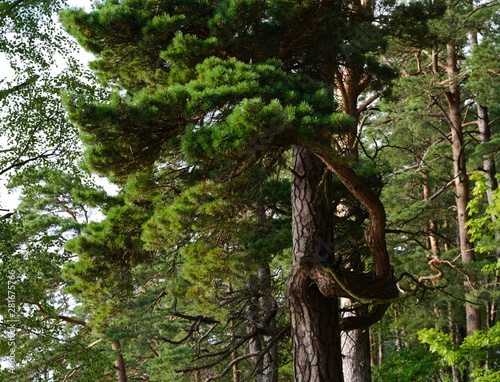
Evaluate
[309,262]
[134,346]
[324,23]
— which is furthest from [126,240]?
[134,346]

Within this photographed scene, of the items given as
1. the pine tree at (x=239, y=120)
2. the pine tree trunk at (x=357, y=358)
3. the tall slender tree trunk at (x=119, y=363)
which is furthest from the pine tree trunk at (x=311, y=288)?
the tall slender tree trunk at (x=119, y=363)

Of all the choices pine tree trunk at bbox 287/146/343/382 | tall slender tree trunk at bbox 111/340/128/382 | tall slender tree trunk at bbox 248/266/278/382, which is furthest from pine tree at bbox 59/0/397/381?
tall slender tree trunk at bbox 111/340/128/382

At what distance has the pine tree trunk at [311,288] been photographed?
4703mm

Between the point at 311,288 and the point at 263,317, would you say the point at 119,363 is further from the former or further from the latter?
the point at 311,288

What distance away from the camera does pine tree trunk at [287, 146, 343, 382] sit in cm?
470

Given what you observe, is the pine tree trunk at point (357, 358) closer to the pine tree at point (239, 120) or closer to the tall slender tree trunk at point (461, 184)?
the pine tree at point (239, 120)

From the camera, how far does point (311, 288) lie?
4.82 meters

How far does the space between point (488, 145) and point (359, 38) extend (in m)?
7.29

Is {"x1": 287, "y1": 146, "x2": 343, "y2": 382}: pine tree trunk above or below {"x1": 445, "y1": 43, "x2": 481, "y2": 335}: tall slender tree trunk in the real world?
below

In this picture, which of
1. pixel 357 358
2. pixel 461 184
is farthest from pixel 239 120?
pixel 461 184

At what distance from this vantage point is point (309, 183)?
503cm

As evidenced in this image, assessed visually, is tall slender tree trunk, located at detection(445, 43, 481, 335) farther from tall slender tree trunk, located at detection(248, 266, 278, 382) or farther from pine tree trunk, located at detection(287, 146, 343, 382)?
pine tree trunk, located at detection(287, 146, 343, 382)

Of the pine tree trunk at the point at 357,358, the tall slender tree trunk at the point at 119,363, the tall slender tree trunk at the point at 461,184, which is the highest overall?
the tall slender tree trunk at the point at 461,184

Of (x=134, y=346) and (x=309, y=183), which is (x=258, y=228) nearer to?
(x=309, y=183)
